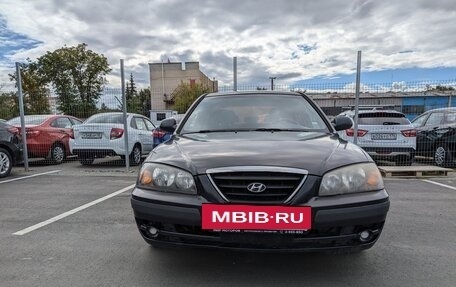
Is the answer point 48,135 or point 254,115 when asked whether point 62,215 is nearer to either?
point 254,115

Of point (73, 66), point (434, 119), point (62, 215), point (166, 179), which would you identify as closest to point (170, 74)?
point (73, 66)

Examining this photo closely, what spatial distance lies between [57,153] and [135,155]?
233cm

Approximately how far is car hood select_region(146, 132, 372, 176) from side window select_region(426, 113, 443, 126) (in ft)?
25.3

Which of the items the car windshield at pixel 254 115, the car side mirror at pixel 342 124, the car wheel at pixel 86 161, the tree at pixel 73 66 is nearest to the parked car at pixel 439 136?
the car side mirror at pixel 342 124

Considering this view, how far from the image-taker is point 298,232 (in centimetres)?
243

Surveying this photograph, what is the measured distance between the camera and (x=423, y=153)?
9.84 meters

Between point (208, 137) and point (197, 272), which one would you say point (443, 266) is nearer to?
point (197, 272)

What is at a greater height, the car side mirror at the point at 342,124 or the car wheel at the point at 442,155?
the car side mirror at the point at 342,124

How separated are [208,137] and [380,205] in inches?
59.6

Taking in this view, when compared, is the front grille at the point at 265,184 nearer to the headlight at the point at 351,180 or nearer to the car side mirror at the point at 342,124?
the headlight at the point at 351,180

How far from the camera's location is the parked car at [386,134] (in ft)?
28.3

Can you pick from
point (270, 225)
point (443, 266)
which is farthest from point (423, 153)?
point (270, 225)

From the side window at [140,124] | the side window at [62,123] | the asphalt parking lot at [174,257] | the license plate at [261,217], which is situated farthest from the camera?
the side window at [62,123]

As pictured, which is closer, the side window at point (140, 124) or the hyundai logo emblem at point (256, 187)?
the hyundai logo emblem at point (256, 187)
